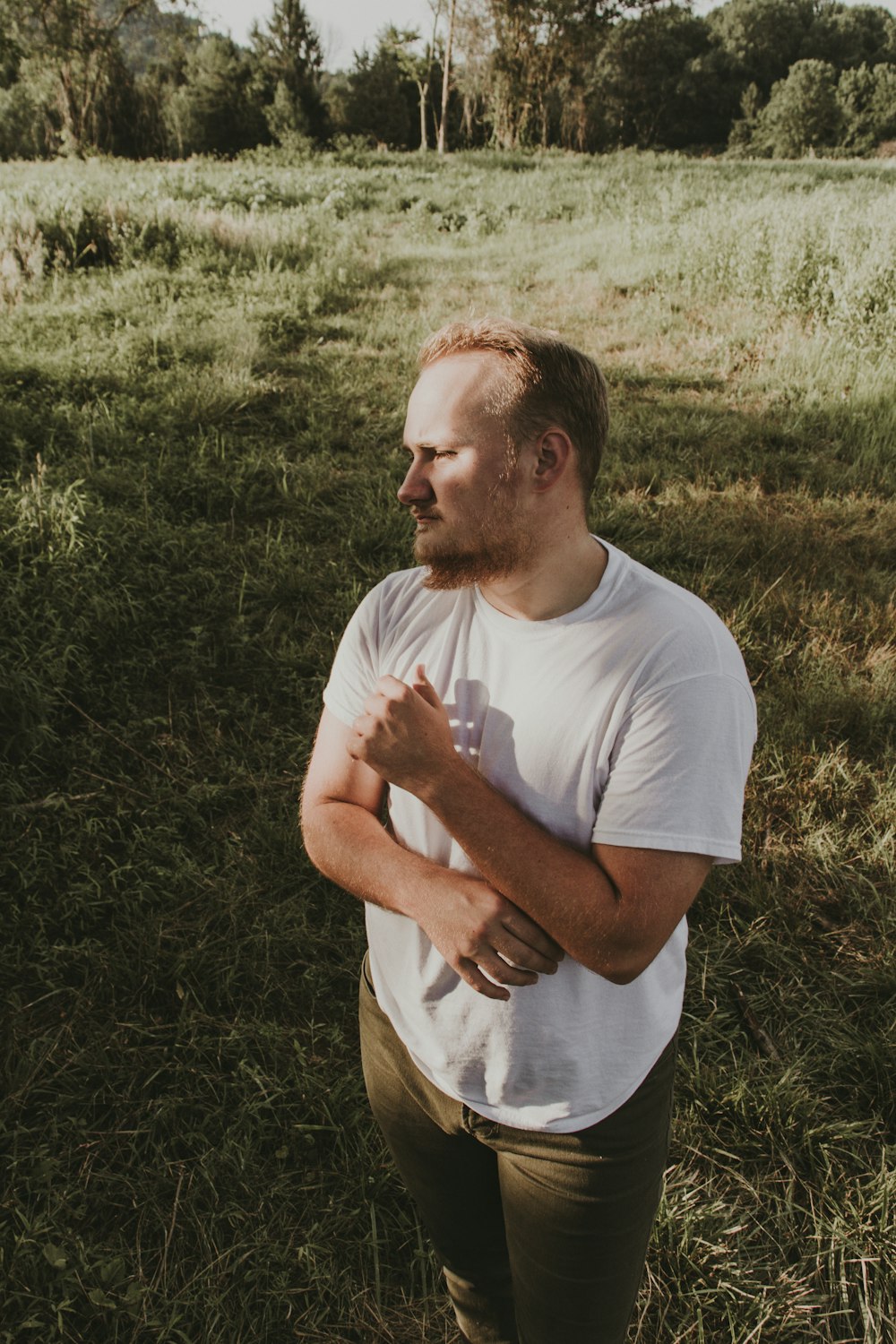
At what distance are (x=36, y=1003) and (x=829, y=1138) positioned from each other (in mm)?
2414

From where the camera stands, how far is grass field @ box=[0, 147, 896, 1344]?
79.3 inches

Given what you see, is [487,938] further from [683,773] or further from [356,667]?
[356,667]

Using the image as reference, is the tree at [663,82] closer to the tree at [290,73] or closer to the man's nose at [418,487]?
the tree at [290,73]

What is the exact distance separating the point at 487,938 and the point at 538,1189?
50 cm

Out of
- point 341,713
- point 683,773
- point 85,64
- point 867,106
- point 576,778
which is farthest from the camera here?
point 867,106

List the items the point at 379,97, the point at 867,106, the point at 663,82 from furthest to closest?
1. the point at 663,82
2. the point at 867,106
3. the point at 379,97

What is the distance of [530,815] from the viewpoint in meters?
1.30

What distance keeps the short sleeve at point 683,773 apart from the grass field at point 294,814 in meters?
1.49

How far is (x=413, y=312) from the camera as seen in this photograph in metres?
7.73

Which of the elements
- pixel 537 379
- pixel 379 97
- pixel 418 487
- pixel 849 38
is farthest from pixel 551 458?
pixel 849 38

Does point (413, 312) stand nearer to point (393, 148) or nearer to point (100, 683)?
point (100, 683)

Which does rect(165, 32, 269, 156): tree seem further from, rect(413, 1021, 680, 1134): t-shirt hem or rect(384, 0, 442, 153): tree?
rect(413, 1021, 680, 1134): t-shirt hem

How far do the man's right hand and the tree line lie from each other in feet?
76.0

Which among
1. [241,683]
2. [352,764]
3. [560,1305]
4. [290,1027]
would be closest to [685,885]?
[352,764]
